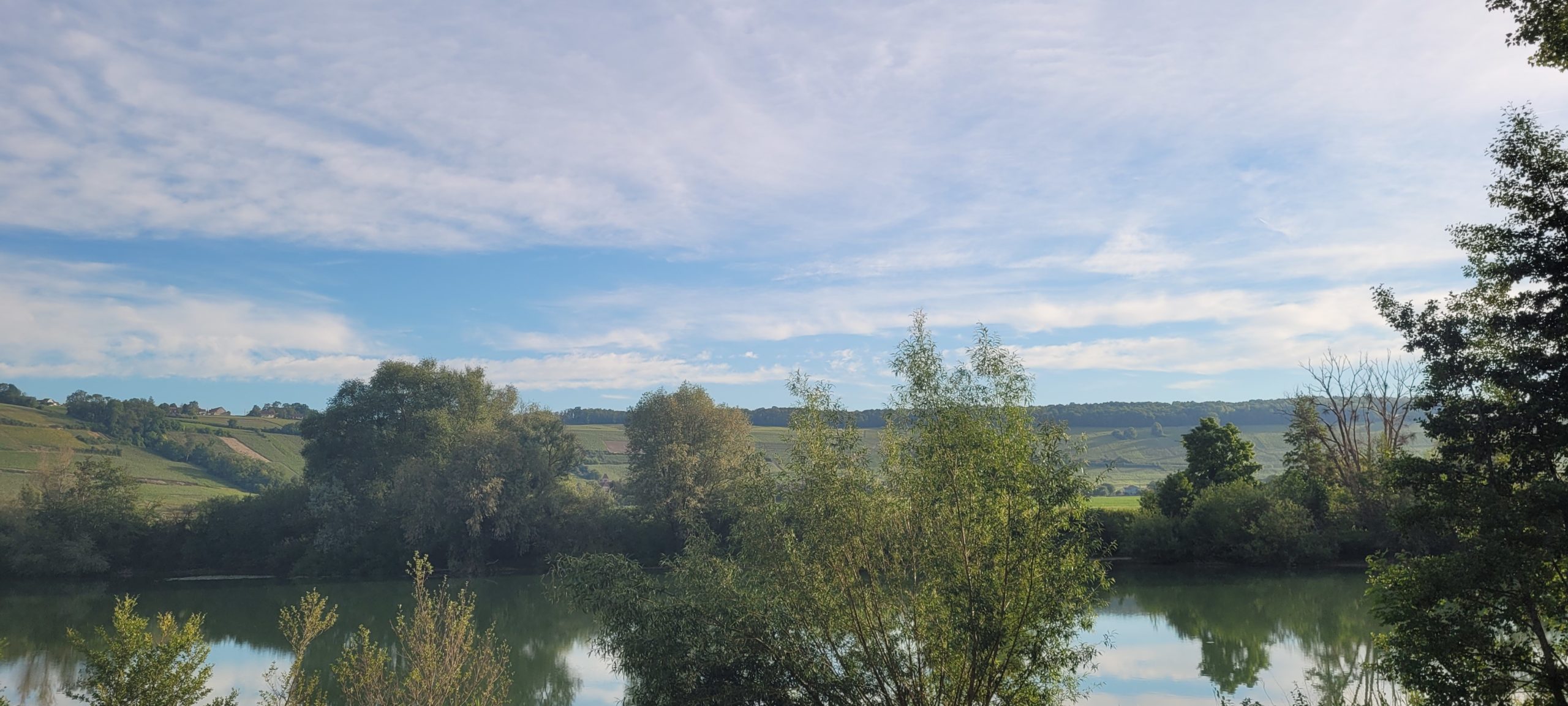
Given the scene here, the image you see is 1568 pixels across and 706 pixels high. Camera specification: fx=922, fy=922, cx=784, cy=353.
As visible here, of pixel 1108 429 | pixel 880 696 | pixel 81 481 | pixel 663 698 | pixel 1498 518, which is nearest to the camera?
pixel 1498 518

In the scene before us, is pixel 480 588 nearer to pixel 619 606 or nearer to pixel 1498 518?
pixel 619 606

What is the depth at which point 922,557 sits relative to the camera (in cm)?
1620

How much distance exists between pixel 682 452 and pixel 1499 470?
153 ft

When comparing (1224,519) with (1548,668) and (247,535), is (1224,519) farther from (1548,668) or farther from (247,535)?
(247,535)

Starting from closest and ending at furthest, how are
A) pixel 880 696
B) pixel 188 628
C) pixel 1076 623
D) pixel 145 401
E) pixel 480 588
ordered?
1. pixel 188 628
2. pixel 1076 623
3. pixel 880 696
4. pixel 480 588
5. pixel 145 401

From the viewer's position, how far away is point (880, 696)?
17.9 metres

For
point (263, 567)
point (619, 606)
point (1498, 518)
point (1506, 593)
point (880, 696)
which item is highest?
point (1498, 518)

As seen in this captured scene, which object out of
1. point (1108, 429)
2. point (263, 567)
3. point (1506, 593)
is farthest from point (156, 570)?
point (1108, 429)

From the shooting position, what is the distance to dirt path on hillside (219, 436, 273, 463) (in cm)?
10681

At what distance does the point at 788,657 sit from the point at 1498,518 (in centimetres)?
1180

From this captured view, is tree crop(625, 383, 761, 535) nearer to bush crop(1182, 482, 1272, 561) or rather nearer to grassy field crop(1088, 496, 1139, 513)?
grassy field crop(1088, 496, 1139, 513)

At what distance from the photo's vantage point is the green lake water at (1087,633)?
26672 mm

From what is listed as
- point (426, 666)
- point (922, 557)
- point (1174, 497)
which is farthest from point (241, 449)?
point (922, 557)

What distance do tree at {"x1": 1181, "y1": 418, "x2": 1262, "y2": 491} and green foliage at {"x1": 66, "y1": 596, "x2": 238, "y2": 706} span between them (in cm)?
4904
